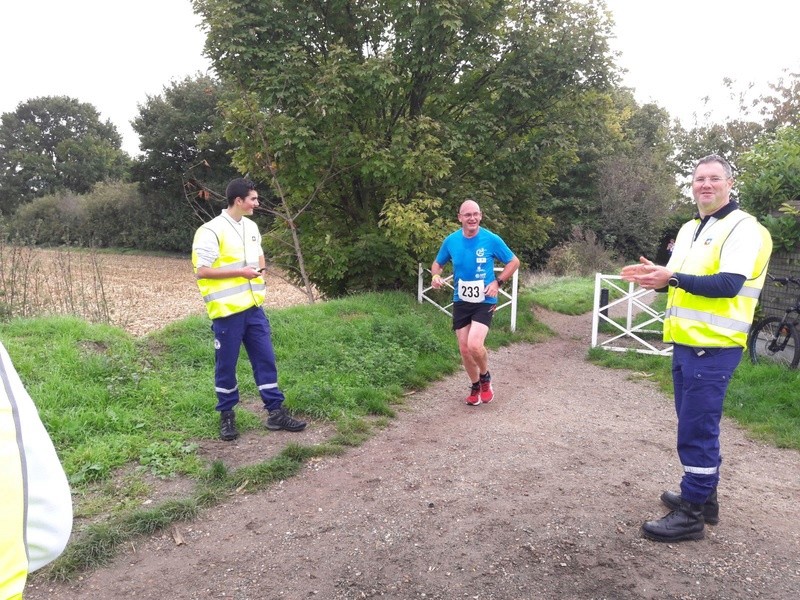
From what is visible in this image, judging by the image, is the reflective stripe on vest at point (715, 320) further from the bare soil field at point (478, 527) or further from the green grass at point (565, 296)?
the green grass at point (565, 296)

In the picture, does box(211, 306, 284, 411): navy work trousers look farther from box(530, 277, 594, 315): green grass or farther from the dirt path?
box(530, 277, 594, 315): green grass

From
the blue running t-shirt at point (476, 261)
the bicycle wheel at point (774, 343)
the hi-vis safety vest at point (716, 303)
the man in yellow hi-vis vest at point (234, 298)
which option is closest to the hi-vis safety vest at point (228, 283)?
the man in yellow hi-vis vest at point (234, 298)

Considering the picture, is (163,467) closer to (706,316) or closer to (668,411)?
(706,316)

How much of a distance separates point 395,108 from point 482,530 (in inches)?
336

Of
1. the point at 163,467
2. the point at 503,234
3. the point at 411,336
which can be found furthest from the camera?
the point at 503,234

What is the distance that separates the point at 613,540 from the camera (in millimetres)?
3291

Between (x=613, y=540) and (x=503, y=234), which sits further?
(x=503, y=234)

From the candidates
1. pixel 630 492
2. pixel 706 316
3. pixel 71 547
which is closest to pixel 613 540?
pixel 630 492

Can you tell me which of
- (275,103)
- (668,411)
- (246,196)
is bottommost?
(668,411)

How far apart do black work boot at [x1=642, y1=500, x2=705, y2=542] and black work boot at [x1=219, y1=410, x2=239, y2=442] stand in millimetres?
3242

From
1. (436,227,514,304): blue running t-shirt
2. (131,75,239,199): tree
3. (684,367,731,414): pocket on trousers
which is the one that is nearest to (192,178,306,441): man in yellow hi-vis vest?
(436,227,514,304): blue running t-shirt

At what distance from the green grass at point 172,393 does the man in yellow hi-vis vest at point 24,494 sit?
8.26 feet

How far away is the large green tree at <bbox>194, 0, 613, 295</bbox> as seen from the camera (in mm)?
9195

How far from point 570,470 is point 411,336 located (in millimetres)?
4044
